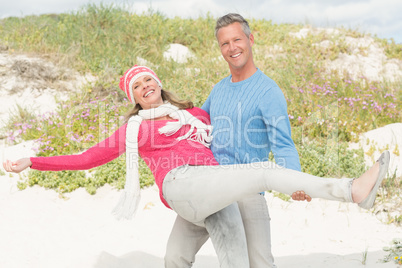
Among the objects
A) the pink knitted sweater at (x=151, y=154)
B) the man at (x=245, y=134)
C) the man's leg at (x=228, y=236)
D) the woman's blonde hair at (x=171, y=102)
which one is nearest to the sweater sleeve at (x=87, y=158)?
the pink knitted sweater at (x=151, y=154)

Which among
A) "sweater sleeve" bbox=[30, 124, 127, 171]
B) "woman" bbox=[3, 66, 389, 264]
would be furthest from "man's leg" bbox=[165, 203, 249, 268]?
"sweater sleeve" bbox=[30, 124, 127, 171]

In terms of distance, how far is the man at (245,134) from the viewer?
8.66ft

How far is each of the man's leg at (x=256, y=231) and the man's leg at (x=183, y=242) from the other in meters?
0.34

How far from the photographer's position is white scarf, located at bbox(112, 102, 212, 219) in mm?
2818

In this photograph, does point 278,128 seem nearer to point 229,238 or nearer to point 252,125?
point 252,125

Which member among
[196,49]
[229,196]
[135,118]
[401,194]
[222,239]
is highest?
[196,49]

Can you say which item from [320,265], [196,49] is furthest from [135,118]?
[196,49]

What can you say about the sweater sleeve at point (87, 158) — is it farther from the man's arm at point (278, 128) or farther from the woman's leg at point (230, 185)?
the man's arm at point (278, 128)

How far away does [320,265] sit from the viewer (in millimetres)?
4211

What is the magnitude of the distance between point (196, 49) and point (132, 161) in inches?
300

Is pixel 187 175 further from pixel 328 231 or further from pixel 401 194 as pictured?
pixel 401 194

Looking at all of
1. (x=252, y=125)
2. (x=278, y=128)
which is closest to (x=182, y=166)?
(x=252, y=125)

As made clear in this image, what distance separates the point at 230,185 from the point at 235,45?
3.52 ft

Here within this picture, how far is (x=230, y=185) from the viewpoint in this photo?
7.32ft
